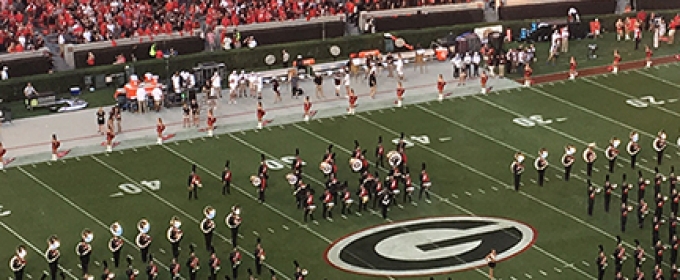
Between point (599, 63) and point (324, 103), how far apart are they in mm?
11158

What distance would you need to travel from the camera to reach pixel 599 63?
175 feet

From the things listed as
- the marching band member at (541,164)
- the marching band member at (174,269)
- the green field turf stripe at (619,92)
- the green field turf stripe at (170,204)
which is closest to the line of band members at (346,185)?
the green field turf stripe at (170,204)

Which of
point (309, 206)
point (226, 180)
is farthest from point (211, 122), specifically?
point (309, 206)

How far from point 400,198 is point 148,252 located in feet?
24.1

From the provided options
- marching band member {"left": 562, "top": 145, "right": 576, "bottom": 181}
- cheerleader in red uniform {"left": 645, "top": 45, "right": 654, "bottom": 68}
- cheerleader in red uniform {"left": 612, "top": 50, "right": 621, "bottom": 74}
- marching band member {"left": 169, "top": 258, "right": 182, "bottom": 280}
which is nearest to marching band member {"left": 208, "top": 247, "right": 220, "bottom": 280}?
marching band member {"left": 169, "top": 258, "right": 182, "bottom": 280}

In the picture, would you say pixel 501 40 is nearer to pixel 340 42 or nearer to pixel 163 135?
pixel 340 42

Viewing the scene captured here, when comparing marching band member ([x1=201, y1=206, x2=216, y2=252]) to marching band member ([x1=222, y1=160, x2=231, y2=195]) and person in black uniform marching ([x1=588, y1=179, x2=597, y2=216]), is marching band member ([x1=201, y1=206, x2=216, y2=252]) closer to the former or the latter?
marching band member ([x1=222, y1=160, x2=231, y2=195])

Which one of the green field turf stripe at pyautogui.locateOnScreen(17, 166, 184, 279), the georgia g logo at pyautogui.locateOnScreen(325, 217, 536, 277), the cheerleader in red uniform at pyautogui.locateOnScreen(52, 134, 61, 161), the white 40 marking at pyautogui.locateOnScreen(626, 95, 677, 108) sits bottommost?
the georgia g logo at pyautogui.locateOnScreen(325, 217, 536, 277)

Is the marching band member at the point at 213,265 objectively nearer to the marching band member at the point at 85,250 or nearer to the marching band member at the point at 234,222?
the marching band member at the point at 234,222

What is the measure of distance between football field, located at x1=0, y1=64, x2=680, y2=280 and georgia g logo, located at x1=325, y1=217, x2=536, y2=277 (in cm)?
5

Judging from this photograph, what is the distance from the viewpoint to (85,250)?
35.0 m

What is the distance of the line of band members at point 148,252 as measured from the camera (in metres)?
34.5

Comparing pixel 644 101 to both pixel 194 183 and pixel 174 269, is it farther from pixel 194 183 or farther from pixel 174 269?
pixel 174 269

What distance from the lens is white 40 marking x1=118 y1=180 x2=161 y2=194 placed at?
40.4 m
